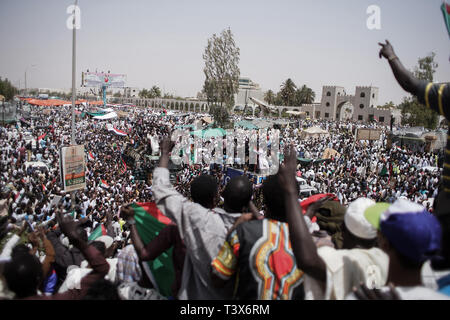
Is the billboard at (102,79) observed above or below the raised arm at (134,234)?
above

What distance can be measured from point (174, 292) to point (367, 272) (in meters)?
1.09

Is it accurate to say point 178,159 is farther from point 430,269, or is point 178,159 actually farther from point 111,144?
point 430,269

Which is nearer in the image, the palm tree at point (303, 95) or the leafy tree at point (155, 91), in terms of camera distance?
the palm tree at point (303, 95)

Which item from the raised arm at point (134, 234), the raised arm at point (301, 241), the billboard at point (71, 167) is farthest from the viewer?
the billboard at point (71, 167)

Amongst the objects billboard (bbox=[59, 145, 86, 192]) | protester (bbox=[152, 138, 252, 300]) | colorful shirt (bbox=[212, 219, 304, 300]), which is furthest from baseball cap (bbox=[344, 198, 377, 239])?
billboard (bbox=[59, 145, 86, 192])

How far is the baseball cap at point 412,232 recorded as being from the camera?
1275 mm

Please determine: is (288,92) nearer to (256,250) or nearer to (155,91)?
(155,91)

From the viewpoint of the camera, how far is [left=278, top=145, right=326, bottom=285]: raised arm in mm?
1427

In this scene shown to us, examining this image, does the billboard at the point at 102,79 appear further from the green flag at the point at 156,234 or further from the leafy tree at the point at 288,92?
the green flag at the point at 156,234

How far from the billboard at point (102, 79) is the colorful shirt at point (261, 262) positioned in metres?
64.1

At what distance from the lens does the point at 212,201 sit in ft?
6.79

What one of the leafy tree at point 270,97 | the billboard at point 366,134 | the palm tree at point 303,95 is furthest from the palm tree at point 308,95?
the billboard at point 366,134
